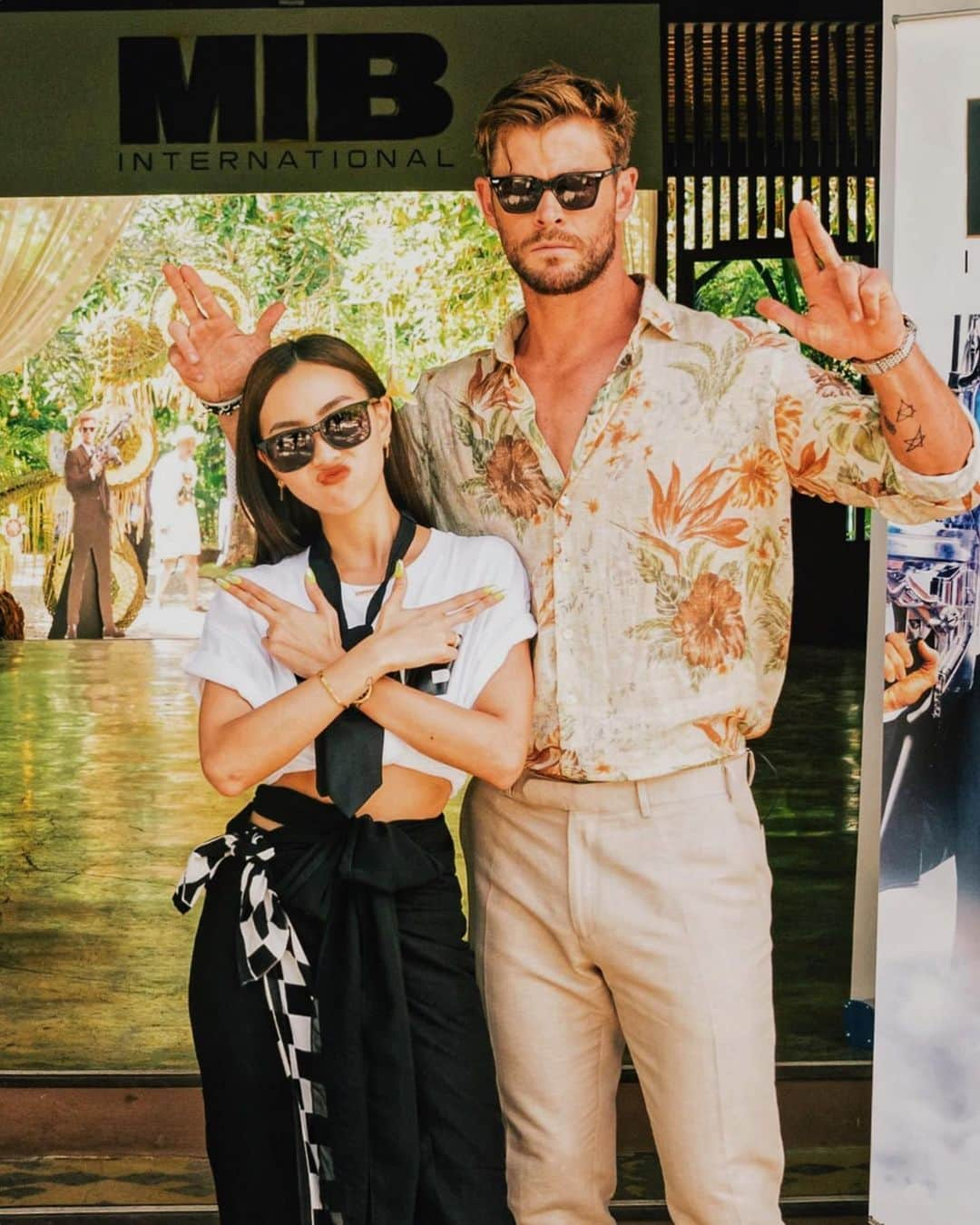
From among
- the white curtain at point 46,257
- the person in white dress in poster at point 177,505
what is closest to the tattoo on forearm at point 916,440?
the white curtain at point 46,257

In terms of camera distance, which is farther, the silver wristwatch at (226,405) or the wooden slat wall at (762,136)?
the wooden slat wall at (762,136)

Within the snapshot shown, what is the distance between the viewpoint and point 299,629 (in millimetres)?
2098

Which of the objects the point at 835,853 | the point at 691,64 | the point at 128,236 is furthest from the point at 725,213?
the point at 835,853

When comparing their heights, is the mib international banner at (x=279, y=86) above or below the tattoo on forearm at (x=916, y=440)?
above

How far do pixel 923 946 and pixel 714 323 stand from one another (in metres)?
1.13

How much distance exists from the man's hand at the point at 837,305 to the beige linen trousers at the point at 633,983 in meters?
0.66

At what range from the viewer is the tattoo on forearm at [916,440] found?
2088mm

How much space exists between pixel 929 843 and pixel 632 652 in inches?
28.9

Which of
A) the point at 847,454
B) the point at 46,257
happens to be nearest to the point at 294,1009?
the point at 847,454

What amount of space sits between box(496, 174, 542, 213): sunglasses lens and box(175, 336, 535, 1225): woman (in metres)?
0.32

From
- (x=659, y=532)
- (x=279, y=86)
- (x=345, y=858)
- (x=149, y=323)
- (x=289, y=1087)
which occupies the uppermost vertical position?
(x=279, y=86)

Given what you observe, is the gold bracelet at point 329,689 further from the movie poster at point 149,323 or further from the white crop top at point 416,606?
the movie poster at point 149,323

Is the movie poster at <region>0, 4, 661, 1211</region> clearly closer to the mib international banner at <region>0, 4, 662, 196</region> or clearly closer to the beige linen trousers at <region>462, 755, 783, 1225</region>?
the mib international banner at <region>0, 4, 662, 196</region>

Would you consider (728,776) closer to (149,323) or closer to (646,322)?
(646,322)
